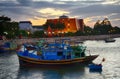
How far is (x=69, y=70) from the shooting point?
55094 mm

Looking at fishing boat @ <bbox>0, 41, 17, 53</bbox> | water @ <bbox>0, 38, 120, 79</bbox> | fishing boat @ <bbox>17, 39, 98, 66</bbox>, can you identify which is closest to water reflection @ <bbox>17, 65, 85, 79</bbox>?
water @ <bbox>0, 38, 120, 79</bbox>

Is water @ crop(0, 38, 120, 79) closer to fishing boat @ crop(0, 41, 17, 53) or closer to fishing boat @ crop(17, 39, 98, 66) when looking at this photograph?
fishing boat @ crop(17, 39, 98, 66)

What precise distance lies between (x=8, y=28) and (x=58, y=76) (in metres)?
96.2

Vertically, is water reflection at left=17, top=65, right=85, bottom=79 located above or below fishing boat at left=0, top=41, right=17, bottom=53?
above

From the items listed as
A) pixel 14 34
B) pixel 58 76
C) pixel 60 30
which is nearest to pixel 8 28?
pixel 14 34

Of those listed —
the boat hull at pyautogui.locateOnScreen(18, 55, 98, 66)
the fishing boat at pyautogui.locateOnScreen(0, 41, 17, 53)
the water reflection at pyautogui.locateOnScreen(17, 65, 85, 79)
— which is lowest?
the fishing boat at pyautogui.locateOnScreen(0, 41, 17, 53)

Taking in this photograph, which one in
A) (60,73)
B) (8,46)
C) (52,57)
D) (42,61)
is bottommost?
(8,46)

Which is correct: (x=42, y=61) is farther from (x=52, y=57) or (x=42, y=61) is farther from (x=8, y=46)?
(x=8, y=46)

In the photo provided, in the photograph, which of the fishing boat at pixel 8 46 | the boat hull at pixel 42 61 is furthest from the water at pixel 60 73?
the fishing boat at pixel 8 46

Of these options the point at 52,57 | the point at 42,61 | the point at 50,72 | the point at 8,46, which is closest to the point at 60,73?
the point at 50,72

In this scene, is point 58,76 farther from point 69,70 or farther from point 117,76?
point 117,76

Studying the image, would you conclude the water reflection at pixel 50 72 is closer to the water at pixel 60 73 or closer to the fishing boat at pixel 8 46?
the water at pixel 60 73

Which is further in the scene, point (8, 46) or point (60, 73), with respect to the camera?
point (8, 46)

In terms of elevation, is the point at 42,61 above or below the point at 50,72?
above
